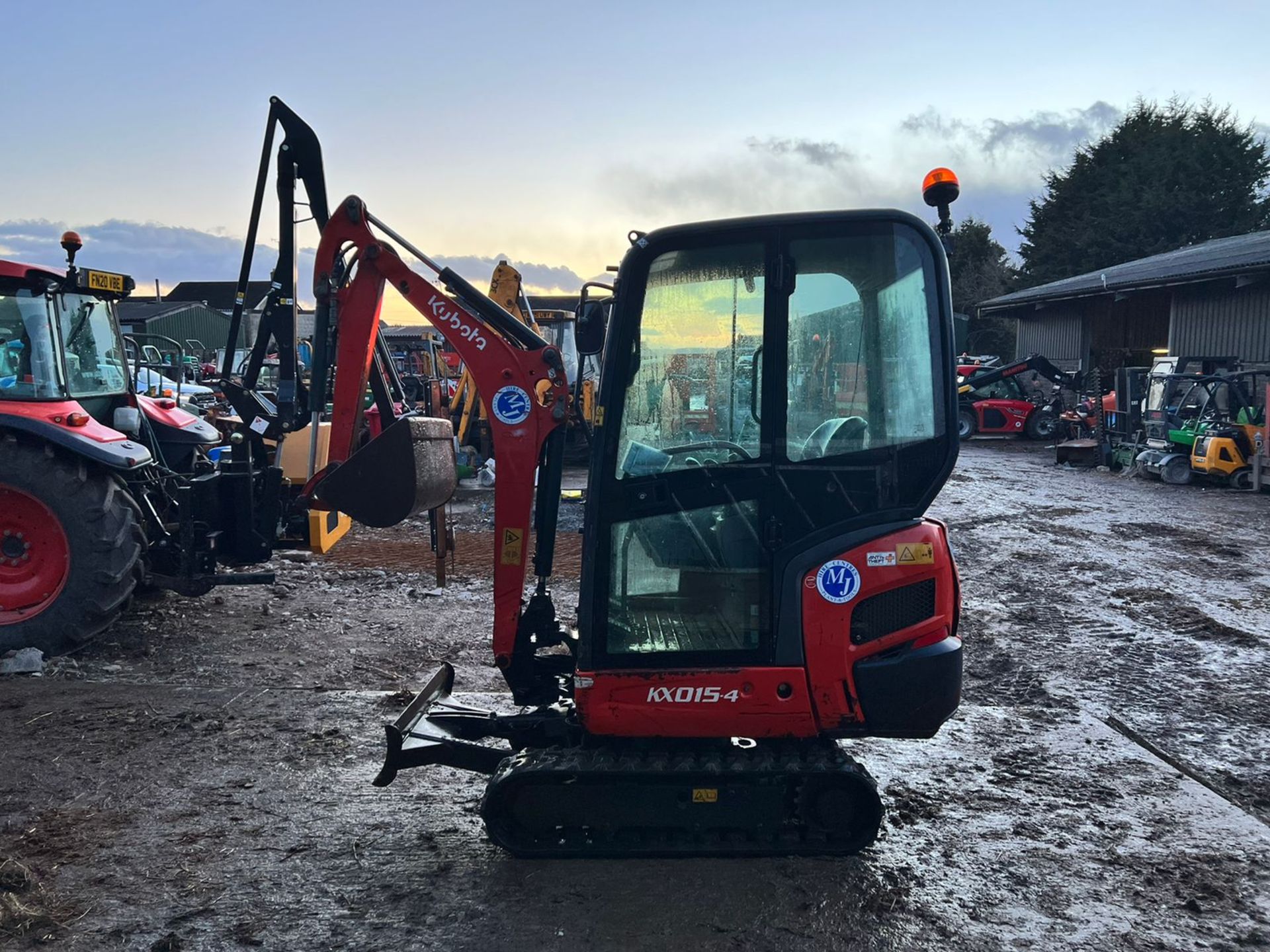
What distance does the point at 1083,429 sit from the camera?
20281 mm

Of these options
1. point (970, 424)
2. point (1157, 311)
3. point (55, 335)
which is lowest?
point (970, 424)

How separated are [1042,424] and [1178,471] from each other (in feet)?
27.2

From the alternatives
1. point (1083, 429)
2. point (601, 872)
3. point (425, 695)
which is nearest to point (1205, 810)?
point (601, 872)

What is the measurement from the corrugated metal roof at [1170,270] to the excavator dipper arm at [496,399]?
744 inches

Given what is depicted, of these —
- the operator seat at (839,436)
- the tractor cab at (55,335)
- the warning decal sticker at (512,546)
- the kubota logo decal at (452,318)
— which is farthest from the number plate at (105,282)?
the operator seat at (839,436)

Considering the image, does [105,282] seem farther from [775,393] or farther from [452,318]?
[775,393]

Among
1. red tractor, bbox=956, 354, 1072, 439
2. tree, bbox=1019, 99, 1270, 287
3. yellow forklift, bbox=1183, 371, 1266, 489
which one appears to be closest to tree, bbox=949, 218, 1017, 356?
tree, bbox=1019, 99, 1270, 287

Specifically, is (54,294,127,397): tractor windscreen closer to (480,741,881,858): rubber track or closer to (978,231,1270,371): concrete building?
(480,741,881,858): rubber track

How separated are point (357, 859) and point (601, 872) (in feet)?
2.99

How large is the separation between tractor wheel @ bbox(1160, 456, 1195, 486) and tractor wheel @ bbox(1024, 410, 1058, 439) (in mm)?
8085

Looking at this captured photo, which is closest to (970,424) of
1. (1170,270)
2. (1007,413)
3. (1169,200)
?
(1007,413)

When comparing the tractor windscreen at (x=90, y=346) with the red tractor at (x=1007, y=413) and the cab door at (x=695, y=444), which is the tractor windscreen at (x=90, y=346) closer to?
the cab door at (x=695, y=444)

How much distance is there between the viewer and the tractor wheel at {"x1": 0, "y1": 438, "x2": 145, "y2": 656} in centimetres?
577

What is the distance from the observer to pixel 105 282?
6.55 metres
